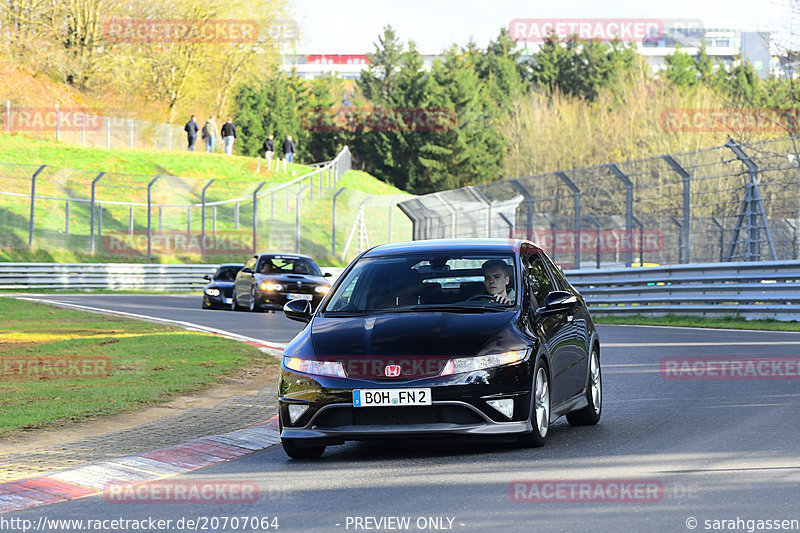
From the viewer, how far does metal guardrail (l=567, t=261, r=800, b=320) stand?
833 inches

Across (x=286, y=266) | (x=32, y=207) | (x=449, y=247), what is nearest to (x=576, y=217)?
(x=286, y=266)

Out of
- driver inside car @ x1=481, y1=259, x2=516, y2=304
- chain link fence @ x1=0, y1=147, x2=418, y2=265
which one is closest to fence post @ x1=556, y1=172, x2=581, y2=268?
driver inside car @ x1=481, y1=259, x2=516, y2=304

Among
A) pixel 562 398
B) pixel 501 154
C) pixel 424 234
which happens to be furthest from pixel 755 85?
pixel 562 398

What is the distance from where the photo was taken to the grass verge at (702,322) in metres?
20.5

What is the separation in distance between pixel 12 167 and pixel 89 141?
62.4 ft

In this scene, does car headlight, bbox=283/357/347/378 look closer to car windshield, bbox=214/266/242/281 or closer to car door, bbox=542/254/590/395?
car door, bbox=542/254/590/395

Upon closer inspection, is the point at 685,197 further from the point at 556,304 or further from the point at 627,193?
the point at 556,304

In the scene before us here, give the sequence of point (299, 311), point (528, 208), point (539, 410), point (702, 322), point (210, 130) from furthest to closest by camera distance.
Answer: point (210, 130) < point (528, 208) < point (702, 322) < point (299, 311) < point (539, 410)

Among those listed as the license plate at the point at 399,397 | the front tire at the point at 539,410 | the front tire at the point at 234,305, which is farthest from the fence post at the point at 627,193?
the license plate at the point at 399,397

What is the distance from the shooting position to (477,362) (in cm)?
788

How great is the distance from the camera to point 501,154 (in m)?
86.3

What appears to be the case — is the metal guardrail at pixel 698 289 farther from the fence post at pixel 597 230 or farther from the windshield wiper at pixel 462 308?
the windshield wiper at pixel 462 308

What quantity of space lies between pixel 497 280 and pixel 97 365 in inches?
262

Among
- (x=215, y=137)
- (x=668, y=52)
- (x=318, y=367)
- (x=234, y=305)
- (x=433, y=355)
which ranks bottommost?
(x=234, y=305)
